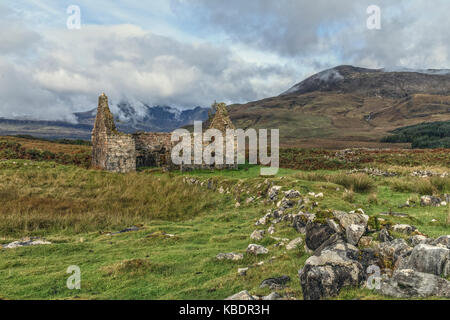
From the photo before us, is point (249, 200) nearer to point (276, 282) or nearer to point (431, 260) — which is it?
point (276, 282)

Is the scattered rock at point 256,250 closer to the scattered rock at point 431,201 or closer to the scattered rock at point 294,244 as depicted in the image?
the scattered rock at point 294,244

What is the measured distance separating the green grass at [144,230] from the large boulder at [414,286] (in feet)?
1.15

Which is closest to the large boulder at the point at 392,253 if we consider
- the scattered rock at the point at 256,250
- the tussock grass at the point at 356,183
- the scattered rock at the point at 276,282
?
the scattered rock at the point at 276,282

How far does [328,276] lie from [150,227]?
287 inches

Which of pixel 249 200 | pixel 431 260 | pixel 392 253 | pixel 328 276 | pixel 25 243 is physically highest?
pixel 431 260

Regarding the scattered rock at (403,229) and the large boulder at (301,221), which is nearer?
the scattered rock at (403,229)

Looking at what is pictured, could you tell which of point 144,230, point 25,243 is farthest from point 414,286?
point 25,243

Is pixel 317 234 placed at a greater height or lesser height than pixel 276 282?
greater

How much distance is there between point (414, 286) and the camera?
374 centimetres

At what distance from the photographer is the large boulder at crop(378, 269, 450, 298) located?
365 centimetres

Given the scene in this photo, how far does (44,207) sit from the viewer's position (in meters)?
12.2

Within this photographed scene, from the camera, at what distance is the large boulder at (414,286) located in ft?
12.0

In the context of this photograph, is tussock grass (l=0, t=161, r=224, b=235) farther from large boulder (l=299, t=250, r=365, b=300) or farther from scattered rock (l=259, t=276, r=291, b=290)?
large boulder (l=299, t=250, r=365, b=300)
